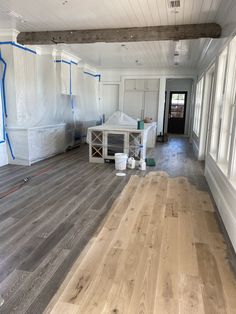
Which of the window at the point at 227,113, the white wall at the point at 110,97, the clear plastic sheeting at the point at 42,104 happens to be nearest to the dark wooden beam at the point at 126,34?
the clear plastic sheeting at the point at 42,104

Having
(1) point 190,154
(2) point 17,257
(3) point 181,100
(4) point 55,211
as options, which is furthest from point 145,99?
(2) point 17,257

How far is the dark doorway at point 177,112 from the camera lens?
11742 millimetres

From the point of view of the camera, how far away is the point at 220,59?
4066 millimetres

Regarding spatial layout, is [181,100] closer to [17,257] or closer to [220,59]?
[220,59]

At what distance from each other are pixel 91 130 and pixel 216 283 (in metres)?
4.23

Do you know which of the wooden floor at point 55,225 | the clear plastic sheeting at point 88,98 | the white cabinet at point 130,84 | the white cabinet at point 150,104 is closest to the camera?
the wooden floor at point 55,225

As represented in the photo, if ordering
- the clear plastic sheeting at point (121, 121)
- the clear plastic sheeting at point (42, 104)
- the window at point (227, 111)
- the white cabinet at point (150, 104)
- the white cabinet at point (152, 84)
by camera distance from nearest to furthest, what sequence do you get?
1. the window at point (227, 111)
2. the clear plastic sheeting at point (42, 104)
3. the clear plastic sheeting at point (121, 121)
4. the white cabinet at point (152, 84)
5. the white cabinet at point (150, 104)

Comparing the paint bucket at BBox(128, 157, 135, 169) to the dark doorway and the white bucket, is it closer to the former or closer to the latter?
the white bucket

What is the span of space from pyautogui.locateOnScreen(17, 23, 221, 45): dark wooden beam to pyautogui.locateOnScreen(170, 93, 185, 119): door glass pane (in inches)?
308

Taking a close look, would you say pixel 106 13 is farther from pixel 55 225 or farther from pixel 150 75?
pixel 150 75

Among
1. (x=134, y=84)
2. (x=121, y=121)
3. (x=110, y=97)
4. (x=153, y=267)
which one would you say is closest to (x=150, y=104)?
(x=134, y=84)

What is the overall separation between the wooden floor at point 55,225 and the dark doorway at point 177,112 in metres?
7.16

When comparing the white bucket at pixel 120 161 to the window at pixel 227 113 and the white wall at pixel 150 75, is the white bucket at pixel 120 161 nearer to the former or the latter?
the window at pixel 227 113

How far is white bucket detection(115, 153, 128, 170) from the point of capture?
499cm
